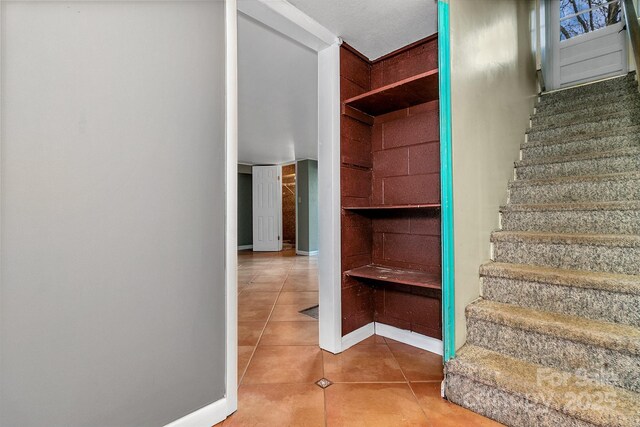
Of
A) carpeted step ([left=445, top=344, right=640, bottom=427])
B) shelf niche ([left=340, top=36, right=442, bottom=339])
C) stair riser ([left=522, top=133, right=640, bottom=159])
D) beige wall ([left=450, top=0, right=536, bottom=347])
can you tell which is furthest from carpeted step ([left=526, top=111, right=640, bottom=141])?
carpeted step ([left=445, top=344, right=640, bottom=427])

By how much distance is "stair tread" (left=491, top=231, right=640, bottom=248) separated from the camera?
140cm

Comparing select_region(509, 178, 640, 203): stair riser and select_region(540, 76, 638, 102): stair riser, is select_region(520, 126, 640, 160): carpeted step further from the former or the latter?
select_region(540, 76, 638, 102): stair riser

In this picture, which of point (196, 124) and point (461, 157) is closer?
point (196, 124)

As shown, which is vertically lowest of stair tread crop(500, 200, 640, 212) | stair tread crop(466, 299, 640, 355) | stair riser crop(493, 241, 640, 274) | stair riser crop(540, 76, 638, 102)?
stair tread crop(466, 299, 640, 355)

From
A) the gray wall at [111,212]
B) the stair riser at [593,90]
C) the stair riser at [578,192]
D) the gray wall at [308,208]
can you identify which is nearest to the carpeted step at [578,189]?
the stair riser at [578,192]

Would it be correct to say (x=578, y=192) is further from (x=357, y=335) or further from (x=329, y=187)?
(x=357, y=335)

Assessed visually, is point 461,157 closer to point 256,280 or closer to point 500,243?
point 500,243

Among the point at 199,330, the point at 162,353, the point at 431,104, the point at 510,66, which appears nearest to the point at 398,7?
the point at 431,104

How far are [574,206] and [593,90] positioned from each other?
206 cm

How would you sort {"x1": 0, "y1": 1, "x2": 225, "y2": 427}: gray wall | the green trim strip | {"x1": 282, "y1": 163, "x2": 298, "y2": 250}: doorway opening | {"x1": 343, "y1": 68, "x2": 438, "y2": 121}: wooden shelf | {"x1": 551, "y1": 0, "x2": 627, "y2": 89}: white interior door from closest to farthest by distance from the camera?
{"x1": 0, "y1": 1, "x2": 225, "y2": 427}: gray wall < the green trim strip < {"x1": 343, "y1": 68, "x2": 438, "y2": 121}: wooden shelf < {"x1": 551, "y1": 0, "x2": 627, "y2": 89}: white interior door < {"x1": 282, "y1": 163, "x2": 298, "y2": 250}: doorway opening

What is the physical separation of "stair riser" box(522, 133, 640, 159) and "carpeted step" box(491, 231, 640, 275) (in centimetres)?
97

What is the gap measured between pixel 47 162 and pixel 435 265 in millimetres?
1977

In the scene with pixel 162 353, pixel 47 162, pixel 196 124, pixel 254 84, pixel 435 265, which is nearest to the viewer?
pixel 47 162

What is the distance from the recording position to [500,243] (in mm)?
1791
